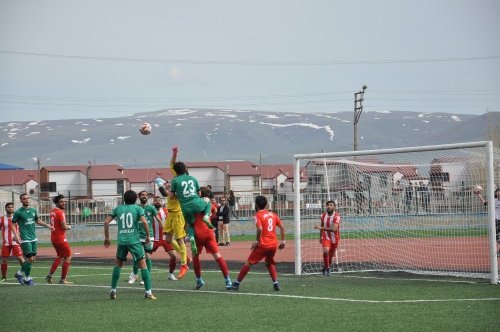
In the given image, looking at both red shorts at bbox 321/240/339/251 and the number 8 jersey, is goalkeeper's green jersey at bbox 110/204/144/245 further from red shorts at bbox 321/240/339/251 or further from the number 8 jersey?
red shorts at bbox 321/240/339/251

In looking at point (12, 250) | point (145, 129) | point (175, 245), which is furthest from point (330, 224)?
point (12, 250)

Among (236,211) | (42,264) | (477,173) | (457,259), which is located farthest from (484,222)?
(236,211)

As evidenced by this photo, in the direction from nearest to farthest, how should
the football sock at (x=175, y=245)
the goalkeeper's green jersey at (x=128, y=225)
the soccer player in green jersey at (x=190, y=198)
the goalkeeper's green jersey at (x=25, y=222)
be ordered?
the goalkeeper's green jersey at (x=128, y=225) < the soccer player in green jersey at (x=190, y=198) < the goalkeeper's green jersey at (x=25, y=222) < the football sock at (x=175, y=245)

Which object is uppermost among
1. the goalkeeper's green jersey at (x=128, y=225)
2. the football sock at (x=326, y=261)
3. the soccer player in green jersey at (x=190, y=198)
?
the soccer player in green jersey at (x=190, y=198)

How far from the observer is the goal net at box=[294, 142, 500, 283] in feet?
71.2

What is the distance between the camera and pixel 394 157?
22.7 m

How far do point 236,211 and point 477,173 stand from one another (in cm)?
2844

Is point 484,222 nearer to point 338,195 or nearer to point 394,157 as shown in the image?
point 394,157

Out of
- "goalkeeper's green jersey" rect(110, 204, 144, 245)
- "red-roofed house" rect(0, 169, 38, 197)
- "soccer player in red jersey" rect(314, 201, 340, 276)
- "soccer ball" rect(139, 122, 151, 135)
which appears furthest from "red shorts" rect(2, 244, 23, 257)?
"red-roofed house" rect(0, 169, 38, 197)

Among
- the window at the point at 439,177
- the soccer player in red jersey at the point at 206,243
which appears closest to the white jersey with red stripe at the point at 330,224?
the window at the point at 439,177

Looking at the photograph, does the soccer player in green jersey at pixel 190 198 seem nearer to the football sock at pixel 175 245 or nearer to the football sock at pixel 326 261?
the football sock at pixel 175 245

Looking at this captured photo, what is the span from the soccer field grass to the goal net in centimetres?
305

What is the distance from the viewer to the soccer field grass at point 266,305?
12258mm

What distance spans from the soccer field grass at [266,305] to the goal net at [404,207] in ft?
10.0
